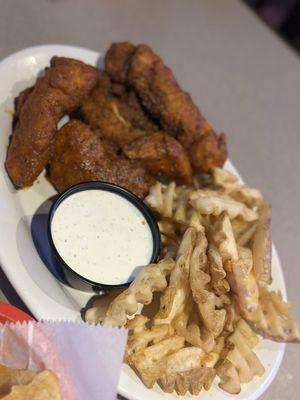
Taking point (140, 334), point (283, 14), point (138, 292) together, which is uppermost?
point (283, 14)

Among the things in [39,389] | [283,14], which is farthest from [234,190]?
[283,14]

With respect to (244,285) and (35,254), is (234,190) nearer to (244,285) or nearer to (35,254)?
(244,285)

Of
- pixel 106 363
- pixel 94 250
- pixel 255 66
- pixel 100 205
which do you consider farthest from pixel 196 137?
pixel 255 66

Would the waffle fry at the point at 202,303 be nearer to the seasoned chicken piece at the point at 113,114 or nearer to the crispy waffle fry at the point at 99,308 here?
the crispy waffle fry at the point at 99,308

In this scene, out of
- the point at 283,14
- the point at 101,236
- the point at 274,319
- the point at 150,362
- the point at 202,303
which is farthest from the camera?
the point at 283,14

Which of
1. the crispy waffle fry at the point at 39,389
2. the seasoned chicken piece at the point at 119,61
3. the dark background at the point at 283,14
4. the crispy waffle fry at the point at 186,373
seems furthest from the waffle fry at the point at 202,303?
the dark background at the point at 283,14

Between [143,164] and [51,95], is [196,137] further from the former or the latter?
[51,95]

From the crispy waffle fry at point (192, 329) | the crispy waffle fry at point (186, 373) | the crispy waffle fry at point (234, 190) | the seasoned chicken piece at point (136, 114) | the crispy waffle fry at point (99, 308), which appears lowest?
the crispy waffle fry at point (99, 308)
